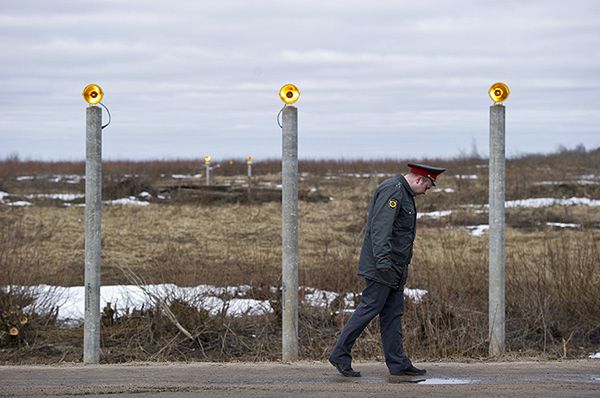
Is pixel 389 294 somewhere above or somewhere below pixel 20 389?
above

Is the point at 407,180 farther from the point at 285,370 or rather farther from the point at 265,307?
the point at 265,307

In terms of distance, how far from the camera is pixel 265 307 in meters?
11.8

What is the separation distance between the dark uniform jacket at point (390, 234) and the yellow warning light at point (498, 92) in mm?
1719

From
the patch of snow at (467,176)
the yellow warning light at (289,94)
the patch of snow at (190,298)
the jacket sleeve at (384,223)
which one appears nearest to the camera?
the jacket sleeve at (384,223)

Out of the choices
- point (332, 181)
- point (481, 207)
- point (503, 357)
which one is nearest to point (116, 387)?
point (503, 357)

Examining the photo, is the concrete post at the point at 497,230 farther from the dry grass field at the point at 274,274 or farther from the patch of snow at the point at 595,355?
the patch of snow at the point at 595,355

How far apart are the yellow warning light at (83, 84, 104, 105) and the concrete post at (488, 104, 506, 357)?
3.82 metres

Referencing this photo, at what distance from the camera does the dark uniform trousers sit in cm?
850

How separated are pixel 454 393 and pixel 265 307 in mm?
4330

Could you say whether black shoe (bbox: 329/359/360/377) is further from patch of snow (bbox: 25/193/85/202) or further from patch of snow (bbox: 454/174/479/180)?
patch of snow (bbox: 454/174/479/180)

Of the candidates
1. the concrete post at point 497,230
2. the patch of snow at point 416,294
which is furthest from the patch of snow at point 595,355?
the patch of snow at point 416,294

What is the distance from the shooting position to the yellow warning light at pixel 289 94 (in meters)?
9.38

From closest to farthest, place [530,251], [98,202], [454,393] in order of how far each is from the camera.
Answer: [454,393]
[98,202]
[530,251]

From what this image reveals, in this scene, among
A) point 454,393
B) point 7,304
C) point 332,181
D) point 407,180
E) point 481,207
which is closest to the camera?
point 454,393
